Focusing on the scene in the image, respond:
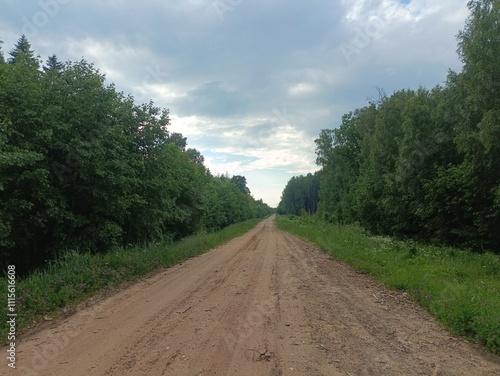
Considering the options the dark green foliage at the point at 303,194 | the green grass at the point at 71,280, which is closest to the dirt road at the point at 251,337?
the green grass at the point at 71,280

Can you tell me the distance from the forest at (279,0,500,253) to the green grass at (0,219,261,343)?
1411 centimetres

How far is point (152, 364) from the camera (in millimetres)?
4312

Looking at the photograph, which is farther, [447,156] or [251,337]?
[447,156]

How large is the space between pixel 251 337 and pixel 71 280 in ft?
17.5

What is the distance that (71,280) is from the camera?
8.26 m

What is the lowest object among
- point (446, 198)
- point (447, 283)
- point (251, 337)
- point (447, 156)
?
point (251, 337)

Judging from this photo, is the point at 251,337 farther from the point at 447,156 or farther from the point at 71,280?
the point at 447,156

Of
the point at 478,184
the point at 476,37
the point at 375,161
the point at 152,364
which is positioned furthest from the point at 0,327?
the point at 375,161

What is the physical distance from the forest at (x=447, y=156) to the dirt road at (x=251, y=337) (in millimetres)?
10867

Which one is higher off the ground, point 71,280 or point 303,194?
point 303,194

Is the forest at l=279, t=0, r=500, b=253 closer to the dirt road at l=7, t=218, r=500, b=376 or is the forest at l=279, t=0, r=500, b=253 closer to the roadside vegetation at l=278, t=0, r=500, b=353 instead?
the roadside vegetation at l=278, t=0, r=500, b=353

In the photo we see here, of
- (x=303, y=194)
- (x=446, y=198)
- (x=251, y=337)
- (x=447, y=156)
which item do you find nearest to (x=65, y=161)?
(x=251, y=337)

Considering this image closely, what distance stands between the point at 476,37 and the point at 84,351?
54.7 feet

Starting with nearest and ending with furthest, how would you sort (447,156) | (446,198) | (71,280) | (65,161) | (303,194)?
(71,280), (65,161), (446,198), (447,156), (303,194)
